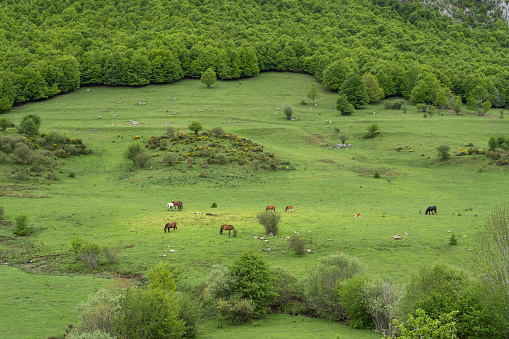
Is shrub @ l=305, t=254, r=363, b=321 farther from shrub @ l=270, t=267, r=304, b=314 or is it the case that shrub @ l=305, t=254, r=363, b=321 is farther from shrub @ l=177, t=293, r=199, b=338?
shrub @ l=177, t=293, r=199, b=338

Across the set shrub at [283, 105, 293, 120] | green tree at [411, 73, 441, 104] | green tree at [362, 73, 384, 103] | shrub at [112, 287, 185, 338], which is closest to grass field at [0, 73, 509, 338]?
shrub at [283, 105, 293, 120]

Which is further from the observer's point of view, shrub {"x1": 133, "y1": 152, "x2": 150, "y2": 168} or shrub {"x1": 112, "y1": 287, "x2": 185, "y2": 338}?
shrub {"x1": 133, "y1": 152, "x2": 150, "y2": 168}

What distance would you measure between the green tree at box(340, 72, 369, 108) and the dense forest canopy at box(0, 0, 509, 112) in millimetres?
13435

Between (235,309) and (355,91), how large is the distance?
9753cm

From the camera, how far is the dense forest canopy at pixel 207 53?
124375mm

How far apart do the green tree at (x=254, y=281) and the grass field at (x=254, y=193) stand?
145 centimetres

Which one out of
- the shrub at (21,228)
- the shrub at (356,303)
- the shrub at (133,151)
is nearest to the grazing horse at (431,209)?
the shrub at (356,303)

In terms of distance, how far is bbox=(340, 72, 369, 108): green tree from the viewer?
113750 mm

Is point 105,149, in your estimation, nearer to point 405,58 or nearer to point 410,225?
point 410,225

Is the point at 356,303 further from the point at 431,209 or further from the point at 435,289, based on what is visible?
the point at 431,209

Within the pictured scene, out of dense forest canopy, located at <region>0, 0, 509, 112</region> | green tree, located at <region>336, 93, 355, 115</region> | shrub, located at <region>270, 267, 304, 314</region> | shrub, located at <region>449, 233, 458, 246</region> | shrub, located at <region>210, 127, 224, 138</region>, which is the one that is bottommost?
shrub, located at <region>270, 267, 304, 314</region>

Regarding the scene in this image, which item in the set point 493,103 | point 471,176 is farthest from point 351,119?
point 493,103

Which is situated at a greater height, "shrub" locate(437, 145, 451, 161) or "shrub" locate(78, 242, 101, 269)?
"shrub" locate(437, 145, 451, 161)

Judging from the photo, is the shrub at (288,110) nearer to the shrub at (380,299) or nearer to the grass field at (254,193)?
the grass field at (254,193)
